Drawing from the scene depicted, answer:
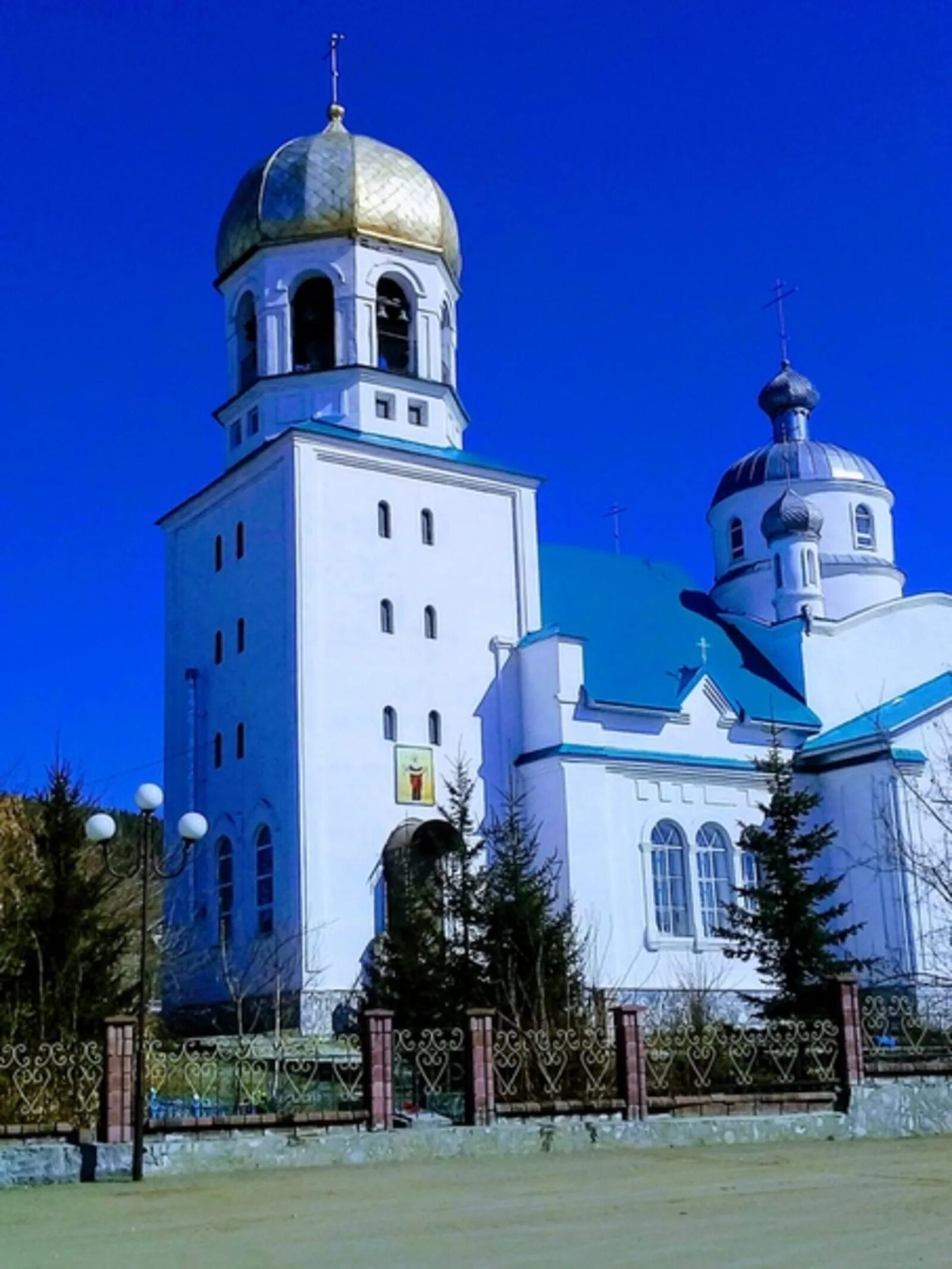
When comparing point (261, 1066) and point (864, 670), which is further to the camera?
point (864, 670)

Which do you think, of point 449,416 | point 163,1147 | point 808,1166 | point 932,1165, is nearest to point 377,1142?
point 163,1147

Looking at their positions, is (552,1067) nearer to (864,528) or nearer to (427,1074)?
(427,1074)

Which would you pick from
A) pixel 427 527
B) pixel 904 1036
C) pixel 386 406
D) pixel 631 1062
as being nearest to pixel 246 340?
pixel 386 406

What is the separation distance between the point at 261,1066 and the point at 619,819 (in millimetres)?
10964

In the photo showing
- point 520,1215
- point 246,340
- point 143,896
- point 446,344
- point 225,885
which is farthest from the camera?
point 446,344

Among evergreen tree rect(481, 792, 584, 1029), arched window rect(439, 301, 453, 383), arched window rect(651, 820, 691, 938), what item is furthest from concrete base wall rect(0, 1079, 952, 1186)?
arched window rect(439, 301, 453, 383)

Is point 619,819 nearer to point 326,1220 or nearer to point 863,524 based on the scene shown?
point 863,524

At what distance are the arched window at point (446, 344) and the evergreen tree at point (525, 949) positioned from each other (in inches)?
348

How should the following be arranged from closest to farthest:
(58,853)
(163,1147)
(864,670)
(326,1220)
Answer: (326,1220)
(163,1147)
(58,853)
(864,670)

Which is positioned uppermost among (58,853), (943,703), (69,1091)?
(943,703)

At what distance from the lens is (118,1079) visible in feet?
41.3

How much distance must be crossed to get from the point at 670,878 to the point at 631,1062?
11.8m

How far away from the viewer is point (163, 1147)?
12531 mm

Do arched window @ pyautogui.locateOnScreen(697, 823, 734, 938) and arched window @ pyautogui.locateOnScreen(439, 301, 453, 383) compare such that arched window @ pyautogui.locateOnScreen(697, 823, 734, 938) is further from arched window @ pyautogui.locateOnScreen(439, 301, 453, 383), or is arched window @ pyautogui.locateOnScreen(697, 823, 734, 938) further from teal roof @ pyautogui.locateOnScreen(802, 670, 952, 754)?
arched window @ pyautogui.locateOnScreen(439, 301, 453, 383)
